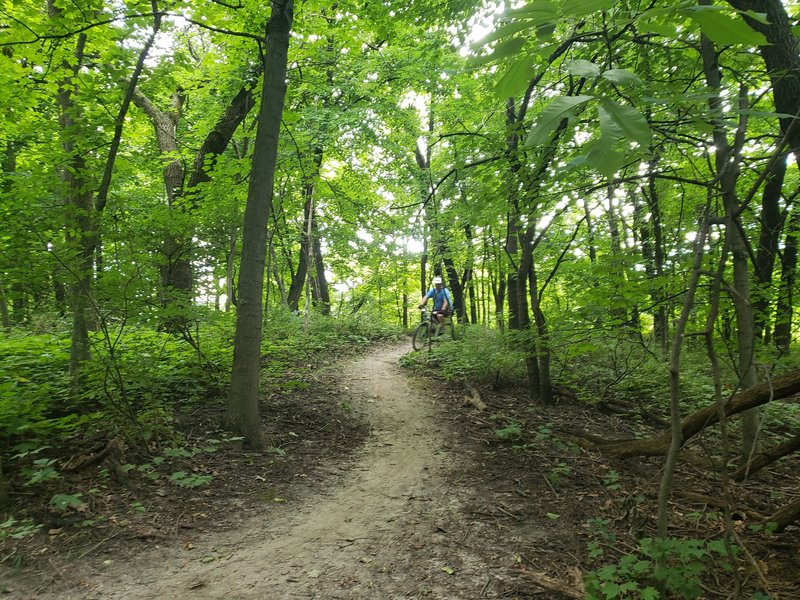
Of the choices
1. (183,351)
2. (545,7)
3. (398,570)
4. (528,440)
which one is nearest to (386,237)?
(183,351)

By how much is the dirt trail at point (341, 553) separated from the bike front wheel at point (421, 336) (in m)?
6.91

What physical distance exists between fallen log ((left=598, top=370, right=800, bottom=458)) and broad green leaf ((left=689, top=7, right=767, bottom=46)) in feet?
6.01

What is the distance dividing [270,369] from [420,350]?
15.2ft

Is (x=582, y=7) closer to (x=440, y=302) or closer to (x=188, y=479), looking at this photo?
(x=188, y=479)

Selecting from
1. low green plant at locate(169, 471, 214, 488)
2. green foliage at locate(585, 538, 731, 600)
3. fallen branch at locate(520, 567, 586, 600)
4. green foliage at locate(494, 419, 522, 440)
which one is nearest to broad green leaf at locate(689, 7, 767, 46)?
green foliage at locate(585, 538, 731, 600)

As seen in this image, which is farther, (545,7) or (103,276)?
(103,276)

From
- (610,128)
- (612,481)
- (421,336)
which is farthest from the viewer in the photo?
(421,336)

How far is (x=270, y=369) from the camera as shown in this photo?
28.2 ft

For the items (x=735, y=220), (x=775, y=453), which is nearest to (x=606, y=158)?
(x=735, y=220)

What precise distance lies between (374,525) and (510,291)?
6666mm

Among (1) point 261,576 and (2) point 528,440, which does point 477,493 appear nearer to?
(2) point 528,440

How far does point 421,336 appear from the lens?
13016mm

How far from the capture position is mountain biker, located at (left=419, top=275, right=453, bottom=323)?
12.0 m

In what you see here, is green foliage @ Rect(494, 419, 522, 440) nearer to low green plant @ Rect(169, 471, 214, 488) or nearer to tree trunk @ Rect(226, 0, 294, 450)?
tree trunk @ Rect(226, 0, 294, 450)
